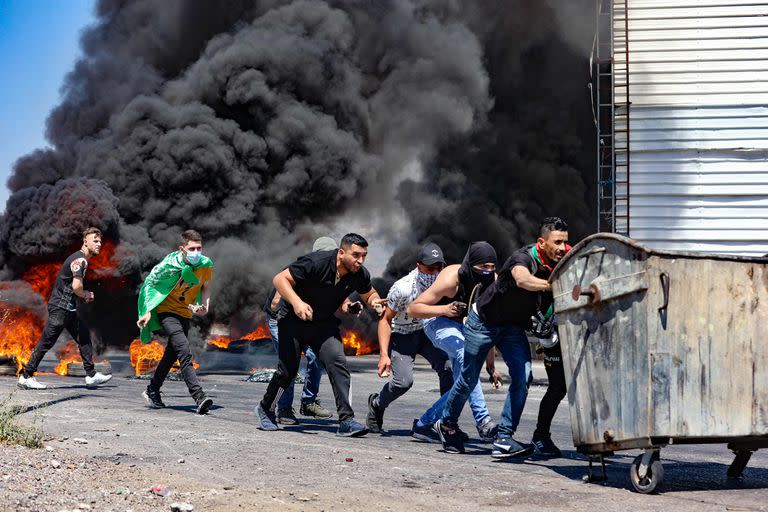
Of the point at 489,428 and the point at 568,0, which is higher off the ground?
the point at 568,0

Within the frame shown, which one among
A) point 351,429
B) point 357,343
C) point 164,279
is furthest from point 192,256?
point 357,343

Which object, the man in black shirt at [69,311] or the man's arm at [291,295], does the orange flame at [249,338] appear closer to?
the man in black shirt at [69,311]

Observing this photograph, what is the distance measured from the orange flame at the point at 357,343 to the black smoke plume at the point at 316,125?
8.09 ft

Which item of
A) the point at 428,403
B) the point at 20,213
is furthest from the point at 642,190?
the point at 20,213

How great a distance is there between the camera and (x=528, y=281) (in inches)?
213

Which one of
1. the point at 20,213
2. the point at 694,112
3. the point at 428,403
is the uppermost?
the point at 694,112

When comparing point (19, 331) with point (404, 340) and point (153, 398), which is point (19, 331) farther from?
point (404, 340)

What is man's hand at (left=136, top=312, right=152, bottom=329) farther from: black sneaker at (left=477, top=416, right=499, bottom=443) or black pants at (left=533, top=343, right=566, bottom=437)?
black pants at (left=533, top=343, right=566, bottom=437)

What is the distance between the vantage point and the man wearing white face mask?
6820 mm

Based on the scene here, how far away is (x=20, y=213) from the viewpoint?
749 inches

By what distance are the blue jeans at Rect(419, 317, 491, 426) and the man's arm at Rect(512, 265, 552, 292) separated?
1.13 meters

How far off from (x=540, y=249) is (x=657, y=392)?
4.66ft

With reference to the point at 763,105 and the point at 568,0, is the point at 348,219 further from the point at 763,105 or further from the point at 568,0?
the point at 763,105

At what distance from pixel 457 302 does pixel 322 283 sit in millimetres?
1085
